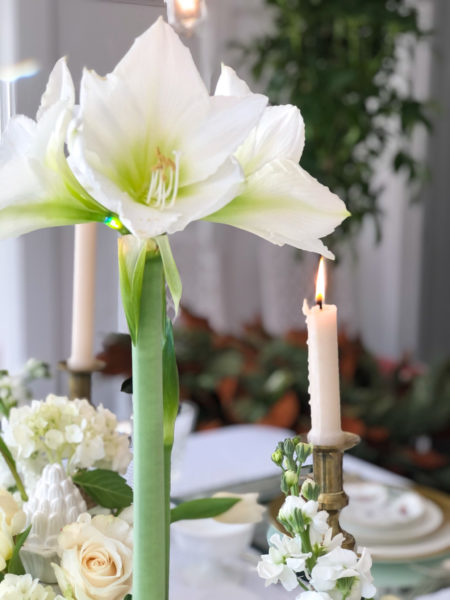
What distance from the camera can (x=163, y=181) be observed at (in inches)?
14.6

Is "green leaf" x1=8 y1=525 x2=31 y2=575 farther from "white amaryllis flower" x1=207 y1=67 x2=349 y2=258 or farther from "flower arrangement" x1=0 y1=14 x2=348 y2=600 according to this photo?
"white amaryllis flower" x1=207 y1=67 x2=349 y2=258

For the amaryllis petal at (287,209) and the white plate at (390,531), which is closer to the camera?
the amaryllis petal at (287,209)

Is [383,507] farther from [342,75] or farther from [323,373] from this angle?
[342,75]

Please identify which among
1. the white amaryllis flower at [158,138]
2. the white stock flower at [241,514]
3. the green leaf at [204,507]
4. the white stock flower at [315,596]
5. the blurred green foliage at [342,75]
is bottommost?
the white stock flower at [241,514]

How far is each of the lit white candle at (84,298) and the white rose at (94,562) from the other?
21 cm

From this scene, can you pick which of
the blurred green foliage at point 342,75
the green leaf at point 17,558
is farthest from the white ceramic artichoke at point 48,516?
the blurred green foliage at point 342,75

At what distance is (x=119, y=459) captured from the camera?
553mm

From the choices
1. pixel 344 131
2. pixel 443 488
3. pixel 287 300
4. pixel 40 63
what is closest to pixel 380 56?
pixel 344 131

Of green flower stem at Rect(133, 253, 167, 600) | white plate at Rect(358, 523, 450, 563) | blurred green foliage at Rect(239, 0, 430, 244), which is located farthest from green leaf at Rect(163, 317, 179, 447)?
blurred green foliage at Rect(239, 0, 430, 244)

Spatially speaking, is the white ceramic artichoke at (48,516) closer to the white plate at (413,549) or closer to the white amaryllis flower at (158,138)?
the white amaryllis flower at (158,138)

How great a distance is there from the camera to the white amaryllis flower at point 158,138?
1.16 feet

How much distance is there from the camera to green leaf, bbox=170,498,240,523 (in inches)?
20.6

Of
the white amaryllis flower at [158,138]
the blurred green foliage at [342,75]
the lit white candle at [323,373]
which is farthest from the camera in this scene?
the blurred green foliage at [342,75]

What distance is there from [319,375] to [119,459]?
0.17 meters
